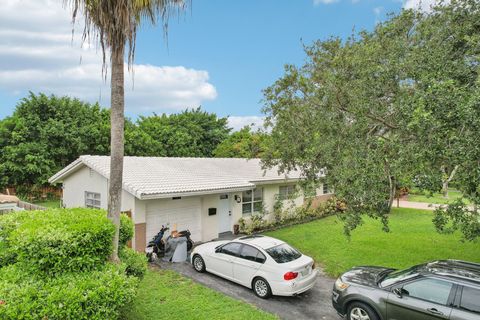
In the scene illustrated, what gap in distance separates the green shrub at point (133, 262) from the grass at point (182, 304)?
2.50 ft

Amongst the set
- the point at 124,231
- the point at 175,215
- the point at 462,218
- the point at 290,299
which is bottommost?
the point at 290,299

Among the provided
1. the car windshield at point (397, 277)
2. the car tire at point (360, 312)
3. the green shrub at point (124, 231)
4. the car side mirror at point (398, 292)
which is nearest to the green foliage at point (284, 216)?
the car windshield at point (397, 277)

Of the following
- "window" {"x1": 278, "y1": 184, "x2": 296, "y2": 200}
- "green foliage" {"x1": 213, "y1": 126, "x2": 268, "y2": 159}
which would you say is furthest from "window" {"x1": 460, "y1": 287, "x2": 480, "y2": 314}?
"green foliage" {"x1": 213, "y1": 126, "x2": 268, "y2": 159}

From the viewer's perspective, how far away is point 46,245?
541cm

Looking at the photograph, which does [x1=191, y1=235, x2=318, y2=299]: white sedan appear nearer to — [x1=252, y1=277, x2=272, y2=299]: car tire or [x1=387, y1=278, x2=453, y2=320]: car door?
[x1=252, y1=277, x2=272, y2=299]: car tire

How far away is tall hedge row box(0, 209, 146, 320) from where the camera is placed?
17.0 ft

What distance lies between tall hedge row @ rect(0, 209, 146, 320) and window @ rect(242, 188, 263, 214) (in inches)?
449

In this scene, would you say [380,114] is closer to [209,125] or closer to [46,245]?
[46,245]

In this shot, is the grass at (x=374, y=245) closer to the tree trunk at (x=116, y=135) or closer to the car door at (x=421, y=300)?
the car door at (x=421, y=300)

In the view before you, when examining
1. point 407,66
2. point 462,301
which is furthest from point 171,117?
point 462,301

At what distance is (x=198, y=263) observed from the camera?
10734 millimetres

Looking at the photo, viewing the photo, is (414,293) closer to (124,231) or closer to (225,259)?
(225,259)

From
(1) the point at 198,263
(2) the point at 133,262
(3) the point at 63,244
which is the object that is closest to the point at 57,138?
(1) the point at 198,263

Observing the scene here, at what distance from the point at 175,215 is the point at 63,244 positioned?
8.29m
